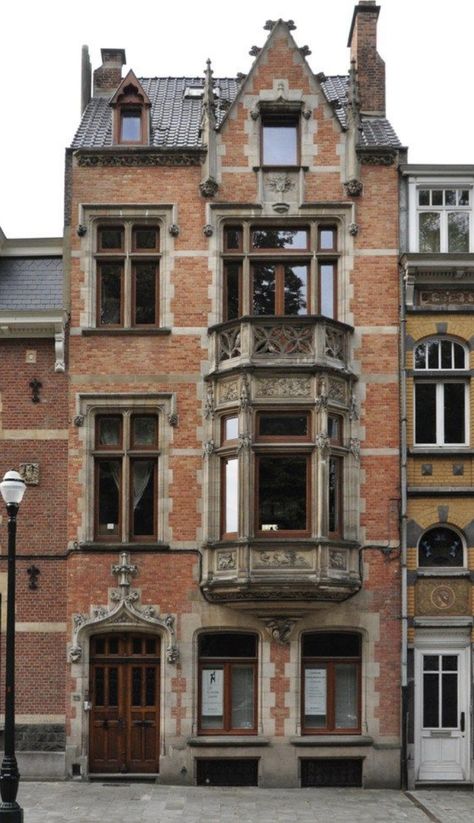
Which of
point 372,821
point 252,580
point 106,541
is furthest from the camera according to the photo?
point 106,541

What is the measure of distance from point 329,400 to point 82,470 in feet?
17.4

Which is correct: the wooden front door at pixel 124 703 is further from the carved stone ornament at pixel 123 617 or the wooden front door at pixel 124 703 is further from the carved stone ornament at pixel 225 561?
the carved stone ornament at pixel 225 561

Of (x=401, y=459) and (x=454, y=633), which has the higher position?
(x=401, y=459)

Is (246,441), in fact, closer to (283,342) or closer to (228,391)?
(228,391)

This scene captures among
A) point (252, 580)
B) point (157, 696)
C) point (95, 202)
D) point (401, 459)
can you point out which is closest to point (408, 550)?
point (401, 459)

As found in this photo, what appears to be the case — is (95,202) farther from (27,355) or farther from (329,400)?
(329,400)

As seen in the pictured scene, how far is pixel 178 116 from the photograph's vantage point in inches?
1069

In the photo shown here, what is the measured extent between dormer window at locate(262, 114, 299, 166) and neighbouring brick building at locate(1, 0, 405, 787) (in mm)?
48

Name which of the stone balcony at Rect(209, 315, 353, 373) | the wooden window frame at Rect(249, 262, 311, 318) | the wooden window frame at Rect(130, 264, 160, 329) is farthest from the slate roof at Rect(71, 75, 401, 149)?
the stone balcony at Rect(209, 315, 353, 373)

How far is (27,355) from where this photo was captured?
80.5 ft

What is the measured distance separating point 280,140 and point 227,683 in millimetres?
11547

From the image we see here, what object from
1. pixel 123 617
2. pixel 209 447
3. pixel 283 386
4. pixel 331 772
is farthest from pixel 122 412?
pixel 331 772

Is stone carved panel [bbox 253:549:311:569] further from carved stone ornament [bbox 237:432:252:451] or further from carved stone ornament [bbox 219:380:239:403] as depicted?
carved stone ornament [bbox 219:380:239:403]

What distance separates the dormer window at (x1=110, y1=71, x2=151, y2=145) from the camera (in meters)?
25.2
